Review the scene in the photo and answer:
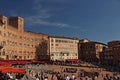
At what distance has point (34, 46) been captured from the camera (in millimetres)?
103125

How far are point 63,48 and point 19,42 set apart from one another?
Result: 3017 centimetres

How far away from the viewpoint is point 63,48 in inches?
4611

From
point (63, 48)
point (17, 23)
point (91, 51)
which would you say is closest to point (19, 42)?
point (17, 23)

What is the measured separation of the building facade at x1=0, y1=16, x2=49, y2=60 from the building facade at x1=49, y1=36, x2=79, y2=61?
3.40 m

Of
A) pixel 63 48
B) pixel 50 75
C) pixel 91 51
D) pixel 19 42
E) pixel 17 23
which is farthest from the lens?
pixel 91 51

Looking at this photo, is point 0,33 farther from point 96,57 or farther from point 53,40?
point 96,57

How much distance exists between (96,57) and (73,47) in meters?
12.9

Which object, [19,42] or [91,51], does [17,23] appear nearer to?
[19,42]

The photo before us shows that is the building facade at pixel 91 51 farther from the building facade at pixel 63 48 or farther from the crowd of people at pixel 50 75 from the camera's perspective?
the crowd of people at pixel 50 75

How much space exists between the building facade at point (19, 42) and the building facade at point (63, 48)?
134 inches

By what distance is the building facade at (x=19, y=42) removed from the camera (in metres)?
80.3

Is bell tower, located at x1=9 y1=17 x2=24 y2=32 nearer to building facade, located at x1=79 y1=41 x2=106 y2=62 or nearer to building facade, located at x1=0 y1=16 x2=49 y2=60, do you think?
building facade, located at x1=0 y1=16 x2=49 y2=60

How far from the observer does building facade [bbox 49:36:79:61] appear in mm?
111938

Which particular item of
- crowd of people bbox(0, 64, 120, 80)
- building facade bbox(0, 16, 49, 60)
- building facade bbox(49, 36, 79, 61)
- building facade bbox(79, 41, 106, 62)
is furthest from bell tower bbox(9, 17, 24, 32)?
building facade bbox(79, 41, 106, 62)
